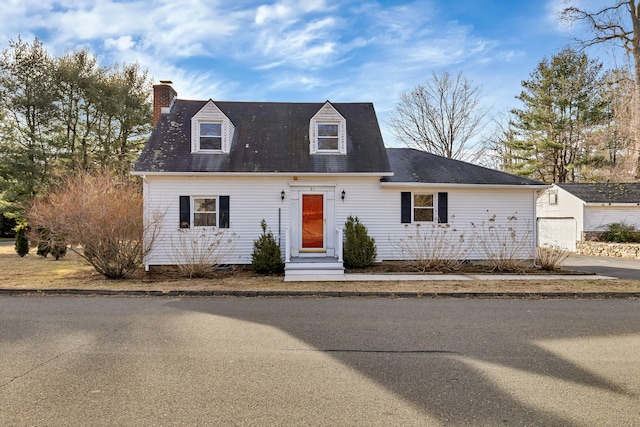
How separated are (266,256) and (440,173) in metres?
7.46

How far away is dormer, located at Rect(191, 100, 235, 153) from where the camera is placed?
1423 cm

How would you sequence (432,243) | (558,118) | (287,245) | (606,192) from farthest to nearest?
(558,118) → (606,192) → (432,243) → (287,245)

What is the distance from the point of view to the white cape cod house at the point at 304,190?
13.5 meters

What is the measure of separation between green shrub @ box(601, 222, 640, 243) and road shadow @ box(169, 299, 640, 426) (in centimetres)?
1608

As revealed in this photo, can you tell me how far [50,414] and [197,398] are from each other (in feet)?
4.20

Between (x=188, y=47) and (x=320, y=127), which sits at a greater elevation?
(x=188, y=47)

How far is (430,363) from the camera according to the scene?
489cm

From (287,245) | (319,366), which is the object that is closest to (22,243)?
(287,245)

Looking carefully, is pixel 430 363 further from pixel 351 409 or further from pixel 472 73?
pixel 472 73

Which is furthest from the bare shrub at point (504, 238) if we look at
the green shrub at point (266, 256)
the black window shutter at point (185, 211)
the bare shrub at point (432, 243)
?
the black window shutter at point (185, 211)

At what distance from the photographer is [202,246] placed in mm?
13328

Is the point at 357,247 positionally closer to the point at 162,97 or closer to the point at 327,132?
the point at 327,132

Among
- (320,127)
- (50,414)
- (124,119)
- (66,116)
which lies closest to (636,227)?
(320,127)

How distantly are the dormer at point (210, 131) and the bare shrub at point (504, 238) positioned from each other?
9.91m
